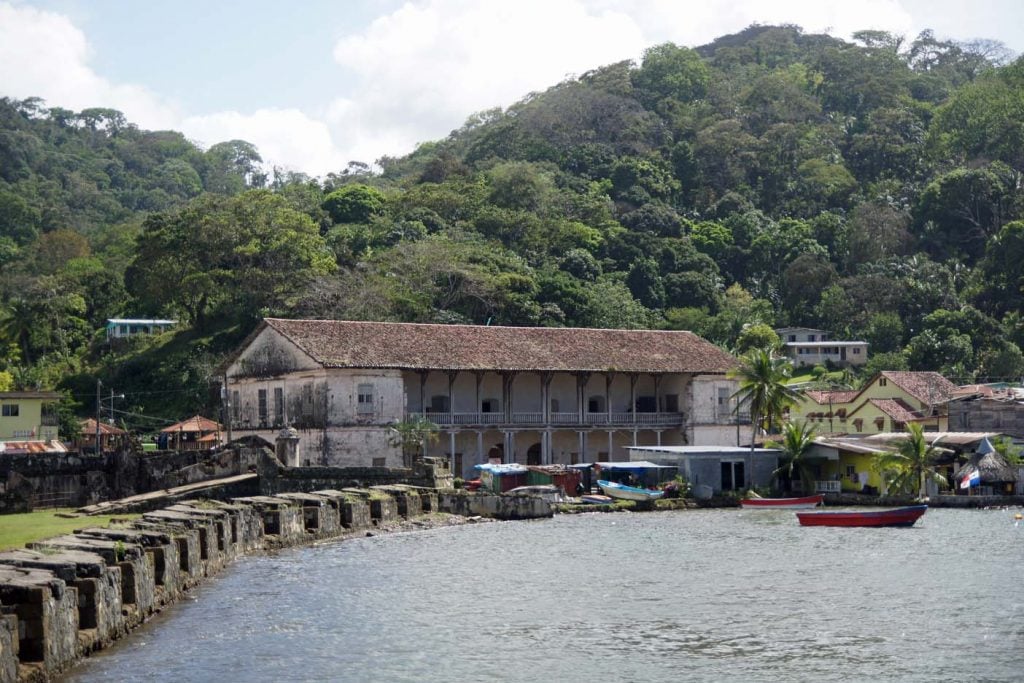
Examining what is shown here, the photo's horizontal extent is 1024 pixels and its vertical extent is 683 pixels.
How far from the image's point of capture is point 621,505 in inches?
2379

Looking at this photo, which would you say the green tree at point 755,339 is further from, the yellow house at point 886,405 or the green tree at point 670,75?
the green tree at point 670,75

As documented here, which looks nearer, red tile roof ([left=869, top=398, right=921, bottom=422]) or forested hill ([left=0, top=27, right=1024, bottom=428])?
red tile roof ([left=869, top=398, right=921, bottom=422])

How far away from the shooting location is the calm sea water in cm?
2431

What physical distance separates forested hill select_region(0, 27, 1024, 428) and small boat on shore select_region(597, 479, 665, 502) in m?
25.3

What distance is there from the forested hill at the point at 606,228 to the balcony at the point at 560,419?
1699 centimetres

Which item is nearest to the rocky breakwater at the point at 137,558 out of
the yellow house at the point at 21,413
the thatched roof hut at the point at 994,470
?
the thatched roof hut at the point at 994,470

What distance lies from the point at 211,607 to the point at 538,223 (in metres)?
81.4

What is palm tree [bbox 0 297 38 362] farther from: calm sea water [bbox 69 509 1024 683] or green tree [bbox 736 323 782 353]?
calm sea water [bbox 69 509 1024 683]

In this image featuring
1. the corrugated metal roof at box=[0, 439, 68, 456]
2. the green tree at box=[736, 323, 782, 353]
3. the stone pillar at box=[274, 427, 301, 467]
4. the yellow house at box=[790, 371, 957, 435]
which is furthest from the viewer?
the green tree at box=[736, 323, 782, 353]

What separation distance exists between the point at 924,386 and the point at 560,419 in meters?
26.1

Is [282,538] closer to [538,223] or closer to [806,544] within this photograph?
[806,544]

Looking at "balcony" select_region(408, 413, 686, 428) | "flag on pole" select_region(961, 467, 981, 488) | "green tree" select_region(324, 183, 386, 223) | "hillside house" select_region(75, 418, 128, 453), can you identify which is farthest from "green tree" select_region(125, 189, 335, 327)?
"flag on pole" select_region(961, 467, 981, 488)

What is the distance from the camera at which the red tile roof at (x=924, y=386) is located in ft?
273

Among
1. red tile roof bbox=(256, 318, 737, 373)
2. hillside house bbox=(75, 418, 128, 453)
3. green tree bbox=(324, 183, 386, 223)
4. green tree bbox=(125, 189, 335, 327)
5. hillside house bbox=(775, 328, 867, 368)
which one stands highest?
green tree bbox=(324, 183, 386, 223)
